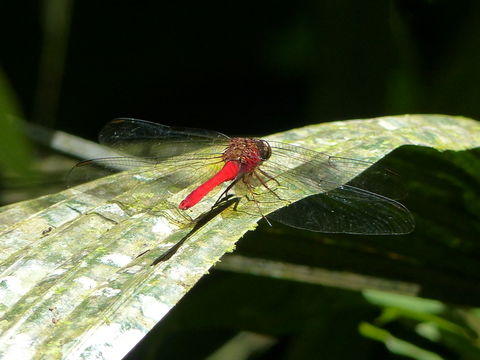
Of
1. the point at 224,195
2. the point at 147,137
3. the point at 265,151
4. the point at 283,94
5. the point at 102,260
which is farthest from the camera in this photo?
the point at 283,94

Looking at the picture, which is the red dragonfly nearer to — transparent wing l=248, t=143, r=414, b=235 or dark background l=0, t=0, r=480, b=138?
transparent wing l=248, t=143, r=414, b=235

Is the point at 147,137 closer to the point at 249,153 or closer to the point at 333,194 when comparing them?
the point at 249,153

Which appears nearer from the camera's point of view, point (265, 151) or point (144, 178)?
point (144, 178)

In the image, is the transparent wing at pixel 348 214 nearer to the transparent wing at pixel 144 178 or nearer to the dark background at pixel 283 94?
the dark background at pixel 283 94

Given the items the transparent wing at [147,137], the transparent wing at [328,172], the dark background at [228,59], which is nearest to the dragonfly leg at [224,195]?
the transparent wing at [328,172]

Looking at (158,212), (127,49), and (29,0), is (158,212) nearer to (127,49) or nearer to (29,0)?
(127,49)

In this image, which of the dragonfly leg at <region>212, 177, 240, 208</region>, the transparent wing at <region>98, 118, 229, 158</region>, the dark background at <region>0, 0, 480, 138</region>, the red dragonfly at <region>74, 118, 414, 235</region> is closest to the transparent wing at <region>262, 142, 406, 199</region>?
the red dragonfly at <region>74, 118, 414, 235</region>

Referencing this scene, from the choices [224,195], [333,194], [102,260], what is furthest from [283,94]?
[102,260]
